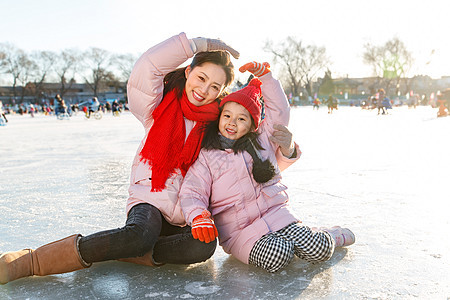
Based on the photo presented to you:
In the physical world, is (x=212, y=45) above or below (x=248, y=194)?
above

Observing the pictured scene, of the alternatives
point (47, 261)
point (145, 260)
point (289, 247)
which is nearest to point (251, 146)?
point (289, 247)

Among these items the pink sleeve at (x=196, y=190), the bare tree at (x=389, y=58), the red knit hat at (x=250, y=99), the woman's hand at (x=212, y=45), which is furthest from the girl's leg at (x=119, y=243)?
the bare tree at (x=389, y=58)

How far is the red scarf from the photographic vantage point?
1711mm

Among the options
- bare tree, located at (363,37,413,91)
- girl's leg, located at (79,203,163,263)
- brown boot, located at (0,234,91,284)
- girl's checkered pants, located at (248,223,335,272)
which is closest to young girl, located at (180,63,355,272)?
girl's checkered pants, located at (248,223,335,272)

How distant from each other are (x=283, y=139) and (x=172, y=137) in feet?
1.58

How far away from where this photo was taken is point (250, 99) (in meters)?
1.72

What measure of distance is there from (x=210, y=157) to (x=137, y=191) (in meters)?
0.35

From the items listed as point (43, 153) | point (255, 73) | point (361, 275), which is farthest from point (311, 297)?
point (43, 153)

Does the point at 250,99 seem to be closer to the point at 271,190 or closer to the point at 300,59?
the point at 271,190

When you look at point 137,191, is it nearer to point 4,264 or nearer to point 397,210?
point 4,264

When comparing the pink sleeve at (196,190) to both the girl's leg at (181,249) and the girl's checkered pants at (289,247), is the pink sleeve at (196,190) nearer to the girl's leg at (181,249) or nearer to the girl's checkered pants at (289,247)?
the girl's leg at (181,249)

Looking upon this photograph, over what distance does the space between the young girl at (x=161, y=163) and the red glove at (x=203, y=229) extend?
0.11 meters

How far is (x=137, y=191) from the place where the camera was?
1733 mm

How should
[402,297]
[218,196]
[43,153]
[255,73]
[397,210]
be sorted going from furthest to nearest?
[43,153], [397,210], [255,73], [218,196], [402,297]
